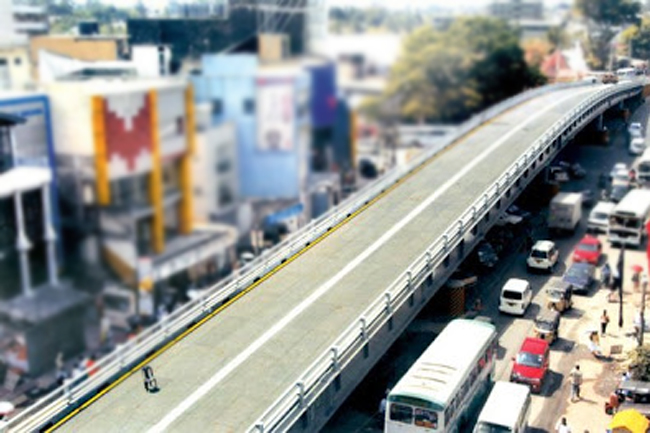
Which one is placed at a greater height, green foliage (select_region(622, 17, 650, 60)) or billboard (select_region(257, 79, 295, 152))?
green foliage (select_region(622, 17, 650, 60))

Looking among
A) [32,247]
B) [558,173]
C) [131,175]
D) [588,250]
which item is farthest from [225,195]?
[588,250]

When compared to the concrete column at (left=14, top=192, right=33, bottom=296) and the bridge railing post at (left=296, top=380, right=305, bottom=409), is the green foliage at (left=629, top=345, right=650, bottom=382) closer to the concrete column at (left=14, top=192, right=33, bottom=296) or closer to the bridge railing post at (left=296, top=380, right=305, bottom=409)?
the bridge railing post at (left=296, top=380, right=305, bottom=409)

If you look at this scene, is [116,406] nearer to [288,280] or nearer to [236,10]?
[288,280]

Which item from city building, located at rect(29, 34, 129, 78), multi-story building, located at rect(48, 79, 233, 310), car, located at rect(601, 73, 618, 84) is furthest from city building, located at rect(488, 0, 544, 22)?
car, located at rect(601, 73, 618, 84)

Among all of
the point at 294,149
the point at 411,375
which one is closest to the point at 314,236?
the point at 411,375

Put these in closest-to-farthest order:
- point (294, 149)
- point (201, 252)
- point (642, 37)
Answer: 1. point (642, 37)
2. point (201, 252)
3. point (294, 149)

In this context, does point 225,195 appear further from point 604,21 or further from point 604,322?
point 604,322
